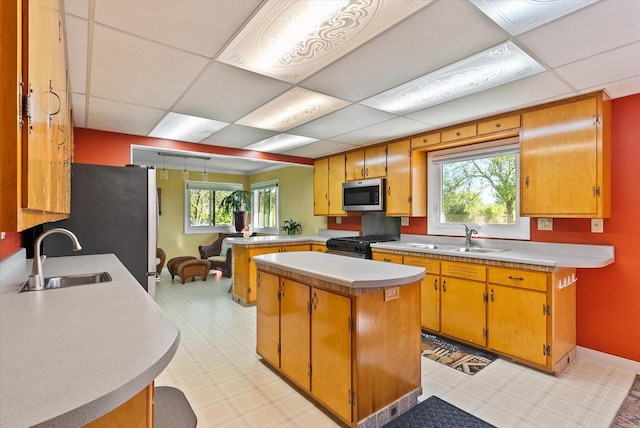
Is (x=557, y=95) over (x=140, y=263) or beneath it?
over

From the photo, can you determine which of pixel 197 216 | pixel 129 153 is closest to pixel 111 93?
pixel 129 153

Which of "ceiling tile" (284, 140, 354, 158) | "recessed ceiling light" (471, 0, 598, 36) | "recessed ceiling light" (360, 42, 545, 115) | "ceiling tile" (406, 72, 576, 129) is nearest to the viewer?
"recessed ceiling light" (471, 0, 598, 36)

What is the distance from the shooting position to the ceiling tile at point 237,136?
3786 millimetres

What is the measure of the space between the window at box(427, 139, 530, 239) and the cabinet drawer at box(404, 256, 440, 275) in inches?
30.3

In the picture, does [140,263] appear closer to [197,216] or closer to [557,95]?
[557,95]

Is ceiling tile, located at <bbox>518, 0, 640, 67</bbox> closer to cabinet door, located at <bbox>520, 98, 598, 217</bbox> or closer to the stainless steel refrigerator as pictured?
cabinet door, located at <bbox>520, 98, 598, 217</bbox>

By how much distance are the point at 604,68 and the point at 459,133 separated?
1.43 metres

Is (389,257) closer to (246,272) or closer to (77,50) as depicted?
(246,272)

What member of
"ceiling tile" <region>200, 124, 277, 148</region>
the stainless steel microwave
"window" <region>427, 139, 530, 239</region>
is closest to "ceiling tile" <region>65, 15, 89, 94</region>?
"ceiling tile" <region>200, 124, 277, 148</region>

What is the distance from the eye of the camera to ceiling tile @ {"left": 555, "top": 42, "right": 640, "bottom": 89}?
201 cm

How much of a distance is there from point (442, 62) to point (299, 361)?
2283 mm

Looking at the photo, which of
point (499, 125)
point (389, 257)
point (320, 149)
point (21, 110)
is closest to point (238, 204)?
point (320, 149)

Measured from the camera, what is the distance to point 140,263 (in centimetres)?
304

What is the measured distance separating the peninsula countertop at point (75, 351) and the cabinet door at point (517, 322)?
271 centimetres
